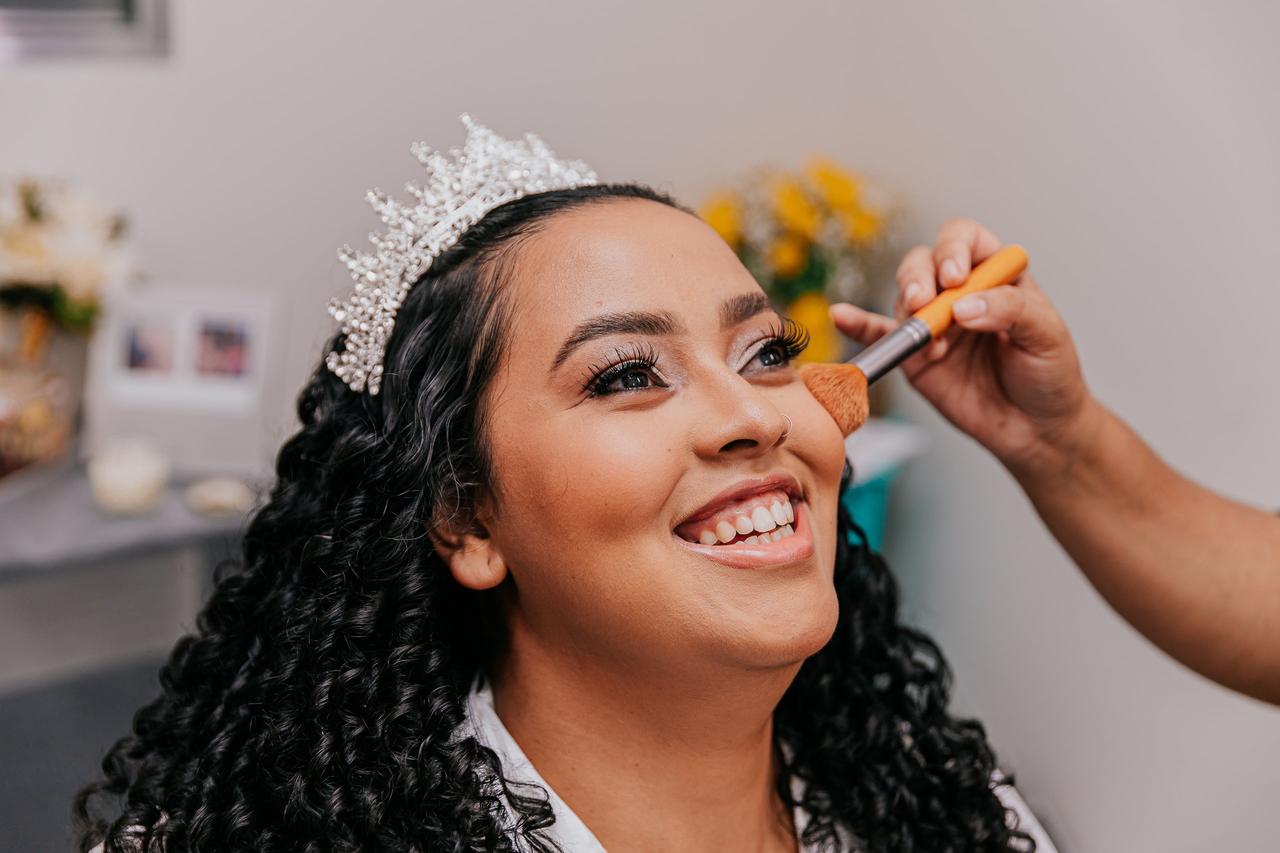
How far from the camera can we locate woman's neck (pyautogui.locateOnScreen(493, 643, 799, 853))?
981mm

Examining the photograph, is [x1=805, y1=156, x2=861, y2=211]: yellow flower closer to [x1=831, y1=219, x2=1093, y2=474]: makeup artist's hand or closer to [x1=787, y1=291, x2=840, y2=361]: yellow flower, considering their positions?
[x1=787, y1=291, x2=840, y2=361]: yellow flower

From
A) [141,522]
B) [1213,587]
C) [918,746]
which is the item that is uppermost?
[1213,587]

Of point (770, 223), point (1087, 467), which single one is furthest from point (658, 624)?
point (770, 223)

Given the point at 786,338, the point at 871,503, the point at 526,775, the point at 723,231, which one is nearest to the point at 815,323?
the point at 723,231

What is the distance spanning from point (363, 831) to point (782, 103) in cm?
215

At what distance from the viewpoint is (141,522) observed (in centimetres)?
195

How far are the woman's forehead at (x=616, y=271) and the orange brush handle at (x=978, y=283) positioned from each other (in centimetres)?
21

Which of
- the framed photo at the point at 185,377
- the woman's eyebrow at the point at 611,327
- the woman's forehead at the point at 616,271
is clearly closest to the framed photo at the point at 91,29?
the framed photo at the point at 185,377

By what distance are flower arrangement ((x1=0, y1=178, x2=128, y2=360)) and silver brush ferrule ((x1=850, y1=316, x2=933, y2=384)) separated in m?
1.62

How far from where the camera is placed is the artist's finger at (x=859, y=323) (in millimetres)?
1288

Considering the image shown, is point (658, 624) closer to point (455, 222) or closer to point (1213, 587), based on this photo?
point (455, 222)

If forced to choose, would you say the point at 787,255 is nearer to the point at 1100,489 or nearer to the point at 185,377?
the point at 1100,489

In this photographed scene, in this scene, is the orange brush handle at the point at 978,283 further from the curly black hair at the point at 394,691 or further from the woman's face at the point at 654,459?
the curly black hair at the point at 394,691

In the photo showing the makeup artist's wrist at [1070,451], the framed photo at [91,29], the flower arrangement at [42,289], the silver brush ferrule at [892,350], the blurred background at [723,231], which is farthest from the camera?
the framed photo at [91,29]
